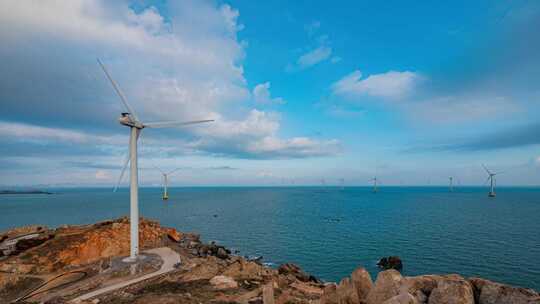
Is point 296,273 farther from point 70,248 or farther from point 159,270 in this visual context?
point 70,248

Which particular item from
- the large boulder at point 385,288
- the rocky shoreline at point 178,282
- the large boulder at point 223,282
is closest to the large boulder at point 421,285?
the rocky shoreline at point 178,282

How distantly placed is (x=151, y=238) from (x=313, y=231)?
53.3m

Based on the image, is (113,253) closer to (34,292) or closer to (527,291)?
(34,292)

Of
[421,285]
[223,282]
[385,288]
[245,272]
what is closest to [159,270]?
[223,282]

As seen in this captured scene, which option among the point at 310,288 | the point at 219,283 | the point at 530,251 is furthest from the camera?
the point at 530,251

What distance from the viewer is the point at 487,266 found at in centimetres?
5156

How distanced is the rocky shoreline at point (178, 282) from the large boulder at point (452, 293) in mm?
52

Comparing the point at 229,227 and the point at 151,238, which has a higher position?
the point at 151,238

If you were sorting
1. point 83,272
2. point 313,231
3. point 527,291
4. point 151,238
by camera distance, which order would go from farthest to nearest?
1. point 313,231
2. point 151,238
3. point 83,272
4. point 527,291

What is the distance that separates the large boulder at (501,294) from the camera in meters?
14.9

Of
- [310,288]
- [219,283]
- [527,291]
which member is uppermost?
[527,291]

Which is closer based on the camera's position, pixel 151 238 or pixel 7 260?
pixel 7 260

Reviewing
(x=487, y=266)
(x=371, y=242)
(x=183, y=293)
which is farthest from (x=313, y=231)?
(x=183, y=293)

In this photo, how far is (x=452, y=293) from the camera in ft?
52.9
